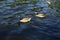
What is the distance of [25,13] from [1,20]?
96 centimetres

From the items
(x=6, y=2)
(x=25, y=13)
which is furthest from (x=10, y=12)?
(x=6, y=2)

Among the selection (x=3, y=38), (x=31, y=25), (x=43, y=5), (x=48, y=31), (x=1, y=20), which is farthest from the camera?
(x=43, y=5)

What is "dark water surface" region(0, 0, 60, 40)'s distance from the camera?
4656mm

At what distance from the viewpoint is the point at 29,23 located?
17.6 ft

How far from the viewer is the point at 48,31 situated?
4.85m

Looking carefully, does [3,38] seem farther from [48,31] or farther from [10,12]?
[10,12]

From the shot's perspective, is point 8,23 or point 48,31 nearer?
point 48,31

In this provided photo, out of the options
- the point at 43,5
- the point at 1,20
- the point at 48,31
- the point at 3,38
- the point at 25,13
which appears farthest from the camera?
the point at 43,5

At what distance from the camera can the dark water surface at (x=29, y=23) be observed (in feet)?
15.3

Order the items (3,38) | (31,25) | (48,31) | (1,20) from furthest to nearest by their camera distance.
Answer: (1,20)
(31,25)
(48,31)
(3,38)

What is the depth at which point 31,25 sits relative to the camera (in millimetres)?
5203

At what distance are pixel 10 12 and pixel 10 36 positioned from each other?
1.73 meters

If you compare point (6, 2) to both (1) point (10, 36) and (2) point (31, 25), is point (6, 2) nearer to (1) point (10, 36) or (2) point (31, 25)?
(2) point (31, 25)

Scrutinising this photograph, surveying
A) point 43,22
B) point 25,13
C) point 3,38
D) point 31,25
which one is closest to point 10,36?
point 3,38
